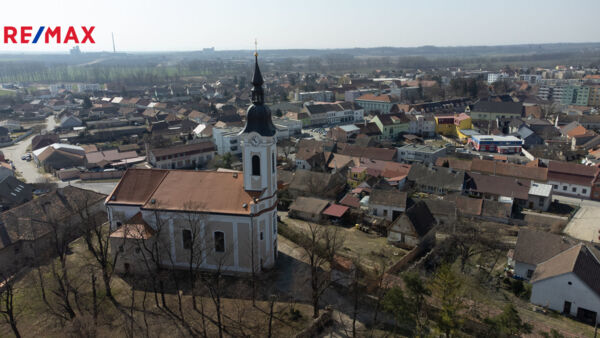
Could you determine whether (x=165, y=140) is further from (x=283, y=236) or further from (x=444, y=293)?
(x=444, y=293)

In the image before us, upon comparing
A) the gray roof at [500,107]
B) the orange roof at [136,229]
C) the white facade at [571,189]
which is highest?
the orange roof at [136,229]

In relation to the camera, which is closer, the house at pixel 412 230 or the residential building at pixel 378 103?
the house at pixel 412 230

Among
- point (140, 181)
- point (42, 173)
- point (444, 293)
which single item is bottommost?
point (42, 173)

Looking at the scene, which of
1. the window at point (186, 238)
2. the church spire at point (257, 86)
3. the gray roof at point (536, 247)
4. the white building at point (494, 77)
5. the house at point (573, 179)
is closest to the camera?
the church spire at point (257, 86)

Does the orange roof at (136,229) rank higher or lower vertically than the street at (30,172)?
Result: higher

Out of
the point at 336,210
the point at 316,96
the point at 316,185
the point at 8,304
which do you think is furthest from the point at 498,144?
the point at 316,96

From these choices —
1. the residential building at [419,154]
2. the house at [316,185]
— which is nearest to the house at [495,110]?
the residential building at [419,154]

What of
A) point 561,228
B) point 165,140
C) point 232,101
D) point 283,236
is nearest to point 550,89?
point 232,101

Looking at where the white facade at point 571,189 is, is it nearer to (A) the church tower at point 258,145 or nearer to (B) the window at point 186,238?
(A) the church tower at point 258,145
